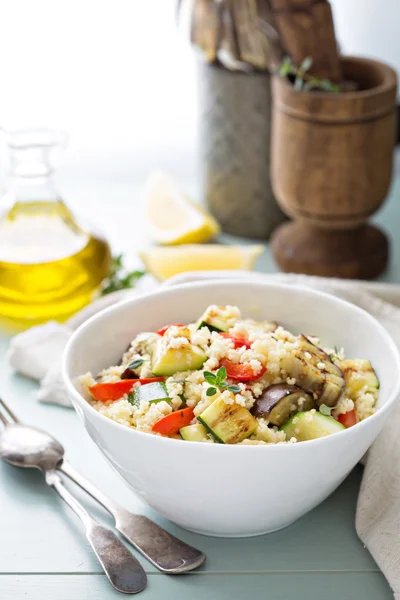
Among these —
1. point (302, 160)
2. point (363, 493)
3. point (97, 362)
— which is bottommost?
point (363, 493)

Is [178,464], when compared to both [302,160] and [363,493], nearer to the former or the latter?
[363,493]

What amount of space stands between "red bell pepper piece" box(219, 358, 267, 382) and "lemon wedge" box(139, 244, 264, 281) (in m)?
0.61

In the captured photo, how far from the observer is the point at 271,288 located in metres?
1.27

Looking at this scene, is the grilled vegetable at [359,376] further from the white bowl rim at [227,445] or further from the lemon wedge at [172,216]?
the lemon wedge at [172,216]

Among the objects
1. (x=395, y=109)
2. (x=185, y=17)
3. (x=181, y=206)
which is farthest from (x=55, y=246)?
(x=395, y=109)

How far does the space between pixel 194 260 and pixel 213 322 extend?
53 centimetres

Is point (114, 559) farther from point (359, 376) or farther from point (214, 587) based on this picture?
point (359, 376)

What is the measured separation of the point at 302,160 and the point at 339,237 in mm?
193

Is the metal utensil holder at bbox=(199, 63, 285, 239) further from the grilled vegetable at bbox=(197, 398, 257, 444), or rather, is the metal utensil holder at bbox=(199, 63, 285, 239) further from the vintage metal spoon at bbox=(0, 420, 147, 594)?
the grilled vegetable at bbox=(197, 398, 257, 444)

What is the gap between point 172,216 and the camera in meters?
1.89

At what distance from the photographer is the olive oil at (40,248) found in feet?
4.97

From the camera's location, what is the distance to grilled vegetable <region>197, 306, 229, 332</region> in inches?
45.9

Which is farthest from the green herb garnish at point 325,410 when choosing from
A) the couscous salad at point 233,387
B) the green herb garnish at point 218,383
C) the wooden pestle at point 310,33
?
the wooden pestle at point 310,33

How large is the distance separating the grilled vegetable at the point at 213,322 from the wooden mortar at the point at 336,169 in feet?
1.60
